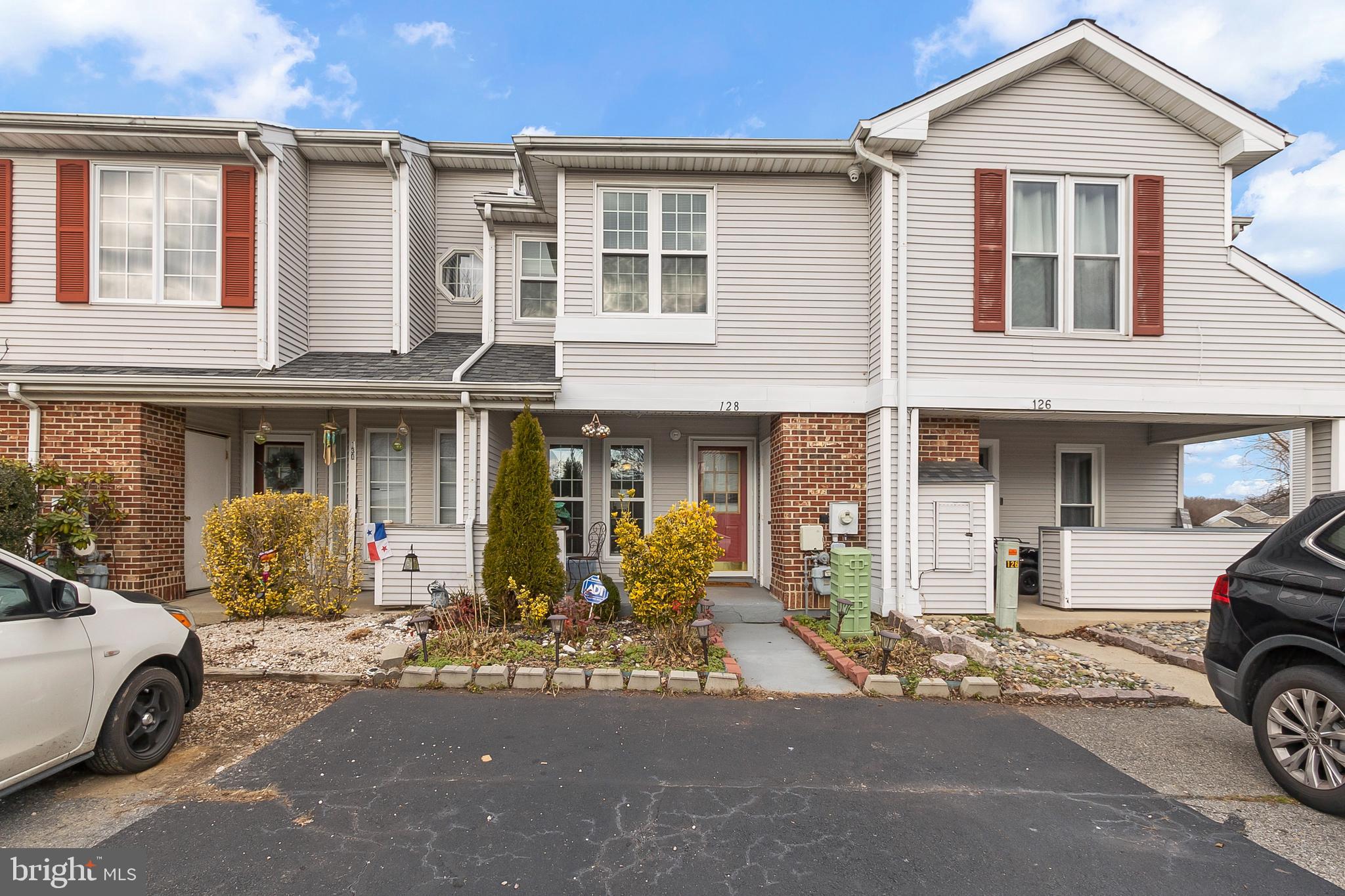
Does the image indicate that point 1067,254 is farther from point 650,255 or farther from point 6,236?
point 6,236

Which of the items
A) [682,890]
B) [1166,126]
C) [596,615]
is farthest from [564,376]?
[1166,126]

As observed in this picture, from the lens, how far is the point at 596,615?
749 centimetres

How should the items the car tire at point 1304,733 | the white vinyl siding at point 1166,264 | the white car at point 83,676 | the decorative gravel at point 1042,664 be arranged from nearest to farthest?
the white car at point 83,676, the car tire at point 1304,733, the decorative gravel at point 1042,664, the white vinyl siding at point 1166,264

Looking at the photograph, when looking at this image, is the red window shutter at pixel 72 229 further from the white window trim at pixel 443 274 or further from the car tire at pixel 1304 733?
the car tire at pixel 1304 733

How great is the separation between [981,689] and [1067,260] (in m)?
5.59

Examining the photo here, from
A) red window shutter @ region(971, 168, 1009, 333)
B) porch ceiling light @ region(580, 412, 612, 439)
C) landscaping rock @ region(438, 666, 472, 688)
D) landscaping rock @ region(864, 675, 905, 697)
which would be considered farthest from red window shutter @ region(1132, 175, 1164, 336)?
landscaping rock @ region(438, 666, 472, 688)

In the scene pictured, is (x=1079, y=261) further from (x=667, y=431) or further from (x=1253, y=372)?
(x=667, y=431)

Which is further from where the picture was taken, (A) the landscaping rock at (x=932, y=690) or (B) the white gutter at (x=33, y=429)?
(B) the white gutter at (x=33, y=429)

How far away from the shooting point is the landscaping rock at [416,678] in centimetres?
555

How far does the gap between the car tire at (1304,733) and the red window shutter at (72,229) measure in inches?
491

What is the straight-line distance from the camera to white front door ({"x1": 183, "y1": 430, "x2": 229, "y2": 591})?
342 inches

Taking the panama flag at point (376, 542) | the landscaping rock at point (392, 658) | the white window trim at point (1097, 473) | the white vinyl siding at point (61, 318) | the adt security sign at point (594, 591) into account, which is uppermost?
the white vinyl siding at point (61, 318)

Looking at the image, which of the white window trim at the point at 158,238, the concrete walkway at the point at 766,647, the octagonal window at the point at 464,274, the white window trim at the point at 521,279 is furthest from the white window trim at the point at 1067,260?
the white window trim at the point at 158,238

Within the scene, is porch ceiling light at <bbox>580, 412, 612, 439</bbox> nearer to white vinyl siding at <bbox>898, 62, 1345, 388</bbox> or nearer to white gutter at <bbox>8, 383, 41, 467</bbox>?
white vinyl siding at <bbox>898, 62, 1345, 388</bbox>
